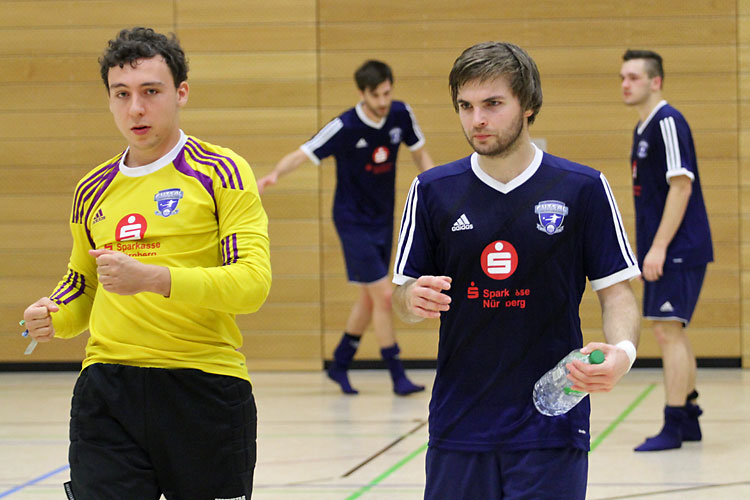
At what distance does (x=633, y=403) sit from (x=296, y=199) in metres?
3.57

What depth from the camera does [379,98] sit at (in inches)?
284

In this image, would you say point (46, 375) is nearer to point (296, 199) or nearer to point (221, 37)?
point (296, 199)

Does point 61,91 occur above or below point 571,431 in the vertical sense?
above

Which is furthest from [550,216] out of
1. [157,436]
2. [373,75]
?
[373,75]

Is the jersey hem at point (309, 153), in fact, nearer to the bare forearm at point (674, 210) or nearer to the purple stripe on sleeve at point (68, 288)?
the bare forearm at point (674, 210)

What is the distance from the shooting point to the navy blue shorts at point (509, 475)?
8.14ft

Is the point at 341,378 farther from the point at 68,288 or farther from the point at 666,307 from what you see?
the point at 68,288

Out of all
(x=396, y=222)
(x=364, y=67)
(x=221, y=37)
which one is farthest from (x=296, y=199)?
(x=364, y=67)

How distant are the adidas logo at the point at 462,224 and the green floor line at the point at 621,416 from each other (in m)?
3.41

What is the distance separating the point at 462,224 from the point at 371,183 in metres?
4.93

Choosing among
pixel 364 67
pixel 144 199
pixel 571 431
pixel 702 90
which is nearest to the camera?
pixel 571 431

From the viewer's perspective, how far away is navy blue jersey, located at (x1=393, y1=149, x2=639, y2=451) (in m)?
2.54

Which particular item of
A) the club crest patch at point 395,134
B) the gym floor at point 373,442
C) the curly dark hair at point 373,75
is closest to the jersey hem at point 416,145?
the club crest patch at point 395,134

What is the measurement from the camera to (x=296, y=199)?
30.2ft
